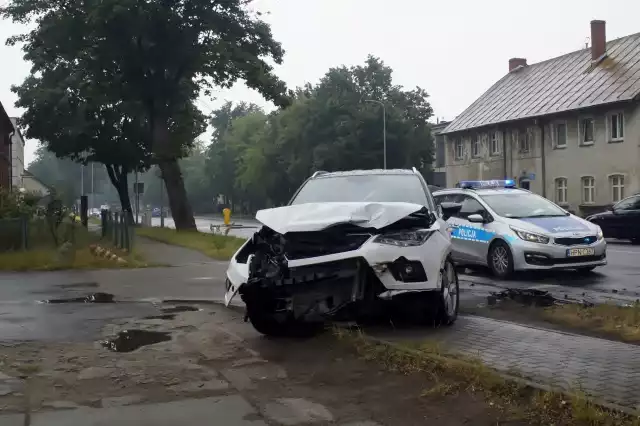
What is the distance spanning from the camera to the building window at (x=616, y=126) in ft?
127

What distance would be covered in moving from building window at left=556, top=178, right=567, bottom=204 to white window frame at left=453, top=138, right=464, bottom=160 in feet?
34.2

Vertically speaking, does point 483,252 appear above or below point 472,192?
below

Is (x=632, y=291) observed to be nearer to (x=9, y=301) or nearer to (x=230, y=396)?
(x=230, y=396)

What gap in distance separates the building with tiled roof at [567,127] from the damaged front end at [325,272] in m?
33.7

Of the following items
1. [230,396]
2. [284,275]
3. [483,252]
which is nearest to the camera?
[230,396]

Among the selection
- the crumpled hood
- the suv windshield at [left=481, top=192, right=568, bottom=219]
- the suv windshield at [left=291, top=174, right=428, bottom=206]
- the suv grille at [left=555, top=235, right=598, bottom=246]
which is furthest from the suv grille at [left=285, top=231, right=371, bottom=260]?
the suv windshield at [left=481, top=192, right=568, bottom=219]

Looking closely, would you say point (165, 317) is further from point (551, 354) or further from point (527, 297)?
point (527, 297)

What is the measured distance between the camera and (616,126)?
3925 centimetres

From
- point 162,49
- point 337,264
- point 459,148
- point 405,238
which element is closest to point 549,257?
point 405,238

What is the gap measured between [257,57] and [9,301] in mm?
21242

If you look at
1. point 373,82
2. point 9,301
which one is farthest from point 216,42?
point 373,82

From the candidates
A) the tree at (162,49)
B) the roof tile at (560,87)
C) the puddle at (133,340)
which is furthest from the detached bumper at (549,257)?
the roof tile at (560,87)

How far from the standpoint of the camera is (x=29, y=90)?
3981 cm

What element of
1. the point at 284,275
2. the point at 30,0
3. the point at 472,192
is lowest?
the point at 284,275
